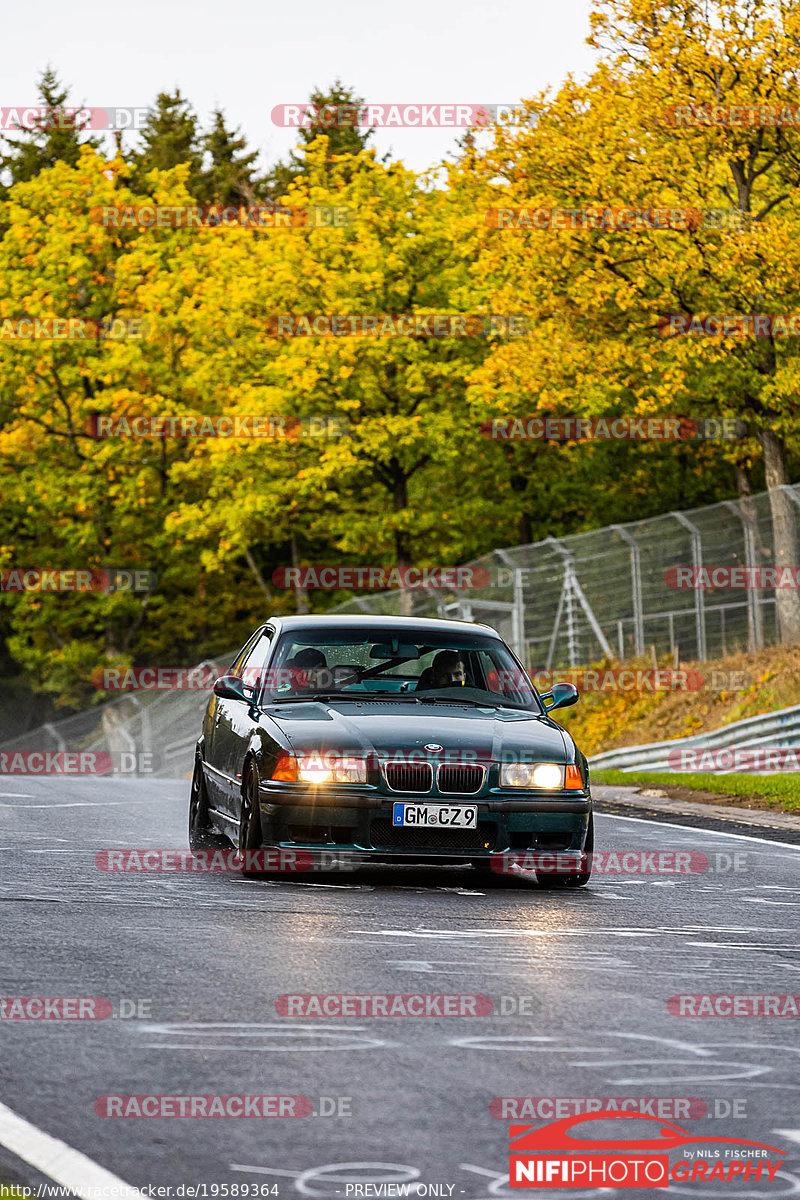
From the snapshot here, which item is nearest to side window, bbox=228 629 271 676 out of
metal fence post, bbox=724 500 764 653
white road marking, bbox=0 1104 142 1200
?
white road marking, bbox=0 1104 142 1200

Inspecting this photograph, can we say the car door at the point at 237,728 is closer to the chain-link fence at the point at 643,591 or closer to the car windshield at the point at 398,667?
the car windshield at the point at 398,667

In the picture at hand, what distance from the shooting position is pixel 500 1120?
539 cm

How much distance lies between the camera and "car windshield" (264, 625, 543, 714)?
39.7 feet

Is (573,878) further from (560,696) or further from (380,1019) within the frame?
(380,1019)

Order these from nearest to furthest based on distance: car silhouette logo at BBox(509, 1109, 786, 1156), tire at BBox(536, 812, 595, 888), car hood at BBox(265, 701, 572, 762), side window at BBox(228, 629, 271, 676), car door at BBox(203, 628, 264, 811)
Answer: car silhouette logo at BBox(509, 1109, 786, 1156), car hood at BBox(265, 701, 572, 762), tire at BBox(536, 812, 595, 888), car door at BBox(203, 628, 264, 811), side window at BBox(228, 629, 271, 676)

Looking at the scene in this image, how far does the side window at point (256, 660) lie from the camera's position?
12.5 meters

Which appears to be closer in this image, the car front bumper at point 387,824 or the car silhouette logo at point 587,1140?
the car silhouette logo at point 587,1140

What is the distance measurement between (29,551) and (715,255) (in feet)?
96.3

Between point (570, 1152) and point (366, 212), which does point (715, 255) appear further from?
point (570, 1152)

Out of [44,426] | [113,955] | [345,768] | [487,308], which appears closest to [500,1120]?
[113,955]

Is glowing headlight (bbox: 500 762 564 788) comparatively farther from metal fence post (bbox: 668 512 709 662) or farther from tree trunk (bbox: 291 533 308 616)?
tree trunk (bbox: 291 533 308 616)

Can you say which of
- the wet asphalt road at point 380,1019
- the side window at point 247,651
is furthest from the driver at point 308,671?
the wet asphalt road at point 380,1019

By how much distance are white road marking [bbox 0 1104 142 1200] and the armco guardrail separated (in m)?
21.3

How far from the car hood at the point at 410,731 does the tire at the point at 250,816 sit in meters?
0.35
